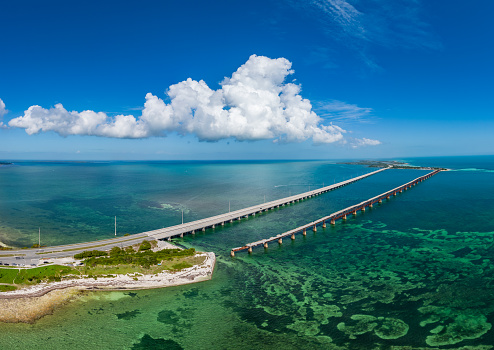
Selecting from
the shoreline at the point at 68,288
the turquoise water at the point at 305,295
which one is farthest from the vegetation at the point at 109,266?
the turquoise water at the point at 305,295

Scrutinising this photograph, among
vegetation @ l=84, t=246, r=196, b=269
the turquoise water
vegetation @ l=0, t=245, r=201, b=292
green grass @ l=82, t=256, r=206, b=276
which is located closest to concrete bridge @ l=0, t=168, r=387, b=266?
the turquoise water

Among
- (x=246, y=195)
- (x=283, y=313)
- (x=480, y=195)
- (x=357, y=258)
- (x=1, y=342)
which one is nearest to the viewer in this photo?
(x=1, y=342)

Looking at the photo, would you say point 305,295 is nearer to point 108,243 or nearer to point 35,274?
point 35,274

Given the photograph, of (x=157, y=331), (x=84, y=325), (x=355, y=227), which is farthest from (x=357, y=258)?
(x=84, y=325)

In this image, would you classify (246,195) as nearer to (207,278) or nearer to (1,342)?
(207,278)

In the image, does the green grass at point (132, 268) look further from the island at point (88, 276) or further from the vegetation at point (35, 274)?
the vegetation at point (35, 274)

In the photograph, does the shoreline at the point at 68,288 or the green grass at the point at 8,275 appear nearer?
the shoreline at the point at 68,288

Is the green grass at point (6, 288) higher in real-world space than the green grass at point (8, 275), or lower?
lower

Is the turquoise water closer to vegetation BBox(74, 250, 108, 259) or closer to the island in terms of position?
the island

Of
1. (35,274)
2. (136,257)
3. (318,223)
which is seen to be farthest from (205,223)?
(35,274)
